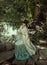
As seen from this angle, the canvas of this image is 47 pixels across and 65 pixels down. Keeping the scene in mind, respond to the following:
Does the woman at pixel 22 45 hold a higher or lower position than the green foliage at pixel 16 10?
lower

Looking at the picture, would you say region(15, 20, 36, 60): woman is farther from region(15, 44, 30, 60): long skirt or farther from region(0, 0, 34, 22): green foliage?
region(0, 0, 34, 22): green foliage

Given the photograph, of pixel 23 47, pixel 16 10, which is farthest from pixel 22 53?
pixel 16 10

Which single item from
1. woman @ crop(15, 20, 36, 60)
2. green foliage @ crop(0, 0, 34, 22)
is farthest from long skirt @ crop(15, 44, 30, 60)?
green foliage @ crop(0, 0, 34, 22)

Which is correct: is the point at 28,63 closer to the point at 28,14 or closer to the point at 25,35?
the point at 25,35

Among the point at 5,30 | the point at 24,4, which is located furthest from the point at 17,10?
the point at 5,30

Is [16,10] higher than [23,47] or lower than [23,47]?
higher

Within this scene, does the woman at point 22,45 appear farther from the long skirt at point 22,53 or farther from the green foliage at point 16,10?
the green foliage at point 16,10

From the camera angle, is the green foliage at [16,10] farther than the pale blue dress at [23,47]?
Yes

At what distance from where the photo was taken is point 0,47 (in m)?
8.59

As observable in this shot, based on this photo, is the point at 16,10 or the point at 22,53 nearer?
the point at 22,53

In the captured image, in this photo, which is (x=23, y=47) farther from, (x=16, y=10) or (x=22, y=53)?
(x=16, y=10)

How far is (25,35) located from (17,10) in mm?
4860

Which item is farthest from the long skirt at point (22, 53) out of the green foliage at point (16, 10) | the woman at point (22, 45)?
the green foliage at point (16, 10)

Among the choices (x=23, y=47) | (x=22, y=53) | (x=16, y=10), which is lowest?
(x=22, y=53)
